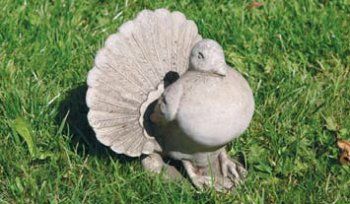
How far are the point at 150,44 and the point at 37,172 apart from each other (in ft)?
2.20

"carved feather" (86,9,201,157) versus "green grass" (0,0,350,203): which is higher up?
"carved feather" (86,9,201,157)

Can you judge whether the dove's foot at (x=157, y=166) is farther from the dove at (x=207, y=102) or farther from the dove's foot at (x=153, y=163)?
the dove at (x=207, y=102)

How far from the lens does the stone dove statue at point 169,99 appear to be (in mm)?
2479

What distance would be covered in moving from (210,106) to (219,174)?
47 cm

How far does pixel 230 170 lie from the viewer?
285 cm

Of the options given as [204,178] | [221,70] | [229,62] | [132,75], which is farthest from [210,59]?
[229,62]

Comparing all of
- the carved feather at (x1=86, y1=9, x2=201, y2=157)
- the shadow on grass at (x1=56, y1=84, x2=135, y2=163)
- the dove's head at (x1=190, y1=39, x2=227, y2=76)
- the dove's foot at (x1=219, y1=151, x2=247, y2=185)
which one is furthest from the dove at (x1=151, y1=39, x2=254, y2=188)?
the shadow on grass at (x1=56, y1=84, x2=135, y2=163)

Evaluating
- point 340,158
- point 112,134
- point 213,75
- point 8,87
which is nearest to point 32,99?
Answer: point 8,87

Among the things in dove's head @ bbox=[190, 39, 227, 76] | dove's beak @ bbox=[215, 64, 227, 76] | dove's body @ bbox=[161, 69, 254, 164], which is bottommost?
dove's body @ bbox=[161, 69, 254, 164]

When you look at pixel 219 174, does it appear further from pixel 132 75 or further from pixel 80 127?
pixel 80 127

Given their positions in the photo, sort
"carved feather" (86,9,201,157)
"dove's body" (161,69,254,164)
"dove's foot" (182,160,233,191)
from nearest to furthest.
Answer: "dove's body" (161,69,254,164) → "carved feather" (86,9,201,157) → "dove's foot" (182,160,233,191)

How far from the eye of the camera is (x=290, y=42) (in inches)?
146

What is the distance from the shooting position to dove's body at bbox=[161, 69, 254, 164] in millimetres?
2469

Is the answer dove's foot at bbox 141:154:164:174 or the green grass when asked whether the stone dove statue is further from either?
the green grass
